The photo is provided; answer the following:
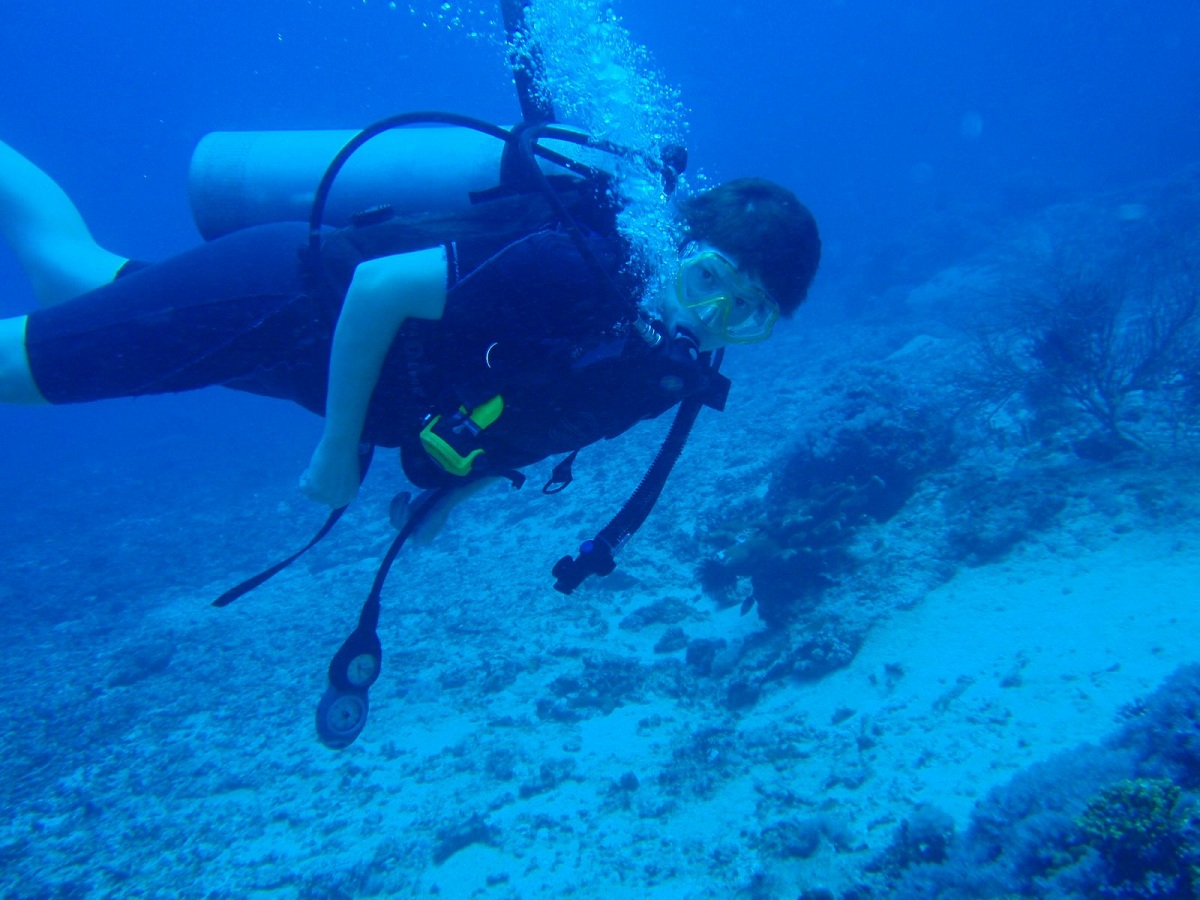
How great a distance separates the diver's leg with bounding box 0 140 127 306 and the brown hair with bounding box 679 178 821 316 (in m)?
2.67

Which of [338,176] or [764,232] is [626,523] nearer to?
[764,232]

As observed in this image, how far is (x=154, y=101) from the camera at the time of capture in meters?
73.8

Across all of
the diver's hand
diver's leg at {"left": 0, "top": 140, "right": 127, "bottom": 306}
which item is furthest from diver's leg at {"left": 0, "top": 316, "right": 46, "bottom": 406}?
the diver's hand

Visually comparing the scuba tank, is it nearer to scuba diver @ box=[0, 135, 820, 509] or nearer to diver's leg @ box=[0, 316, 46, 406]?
scuba diver @ box=[0, 135, 820, 509]

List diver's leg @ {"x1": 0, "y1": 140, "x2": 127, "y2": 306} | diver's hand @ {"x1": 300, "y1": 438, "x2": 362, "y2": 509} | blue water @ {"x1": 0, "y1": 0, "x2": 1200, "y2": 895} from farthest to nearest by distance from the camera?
1. blue water @ {"x1": 0, "y1": 0, "x2": 1200, "y2": 895}
2. diver's leg @ {"x1": 0, "y1": 140, "x2": 127, "y2": 306}
3. diver's hand @ {"x1": 300, "y1": 438, "x2": 362, "y2": 509}

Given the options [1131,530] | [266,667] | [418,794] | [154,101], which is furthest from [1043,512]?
[154,101]

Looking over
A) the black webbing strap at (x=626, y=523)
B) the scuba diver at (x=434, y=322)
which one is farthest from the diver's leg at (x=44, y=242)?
the black webbing strap at (x=626, y=523)

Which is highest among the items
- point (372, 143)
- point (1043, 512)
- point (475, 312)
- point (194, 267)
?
point (372, 143)

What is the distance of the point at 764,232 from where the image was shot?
2.64 metres

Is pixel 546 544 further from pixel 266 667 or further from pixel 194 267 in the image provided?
pixel 194 267

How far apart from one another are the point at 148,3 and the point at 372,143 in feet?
262

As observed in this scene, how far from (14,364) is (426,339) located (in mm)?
1525

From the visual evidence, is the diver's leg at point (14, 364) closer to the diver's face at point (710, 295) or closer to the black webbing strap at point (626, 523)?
the black webbing strap at point (626, 523)

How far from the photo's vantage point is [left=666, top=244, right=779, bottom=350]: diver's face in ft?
8.65
